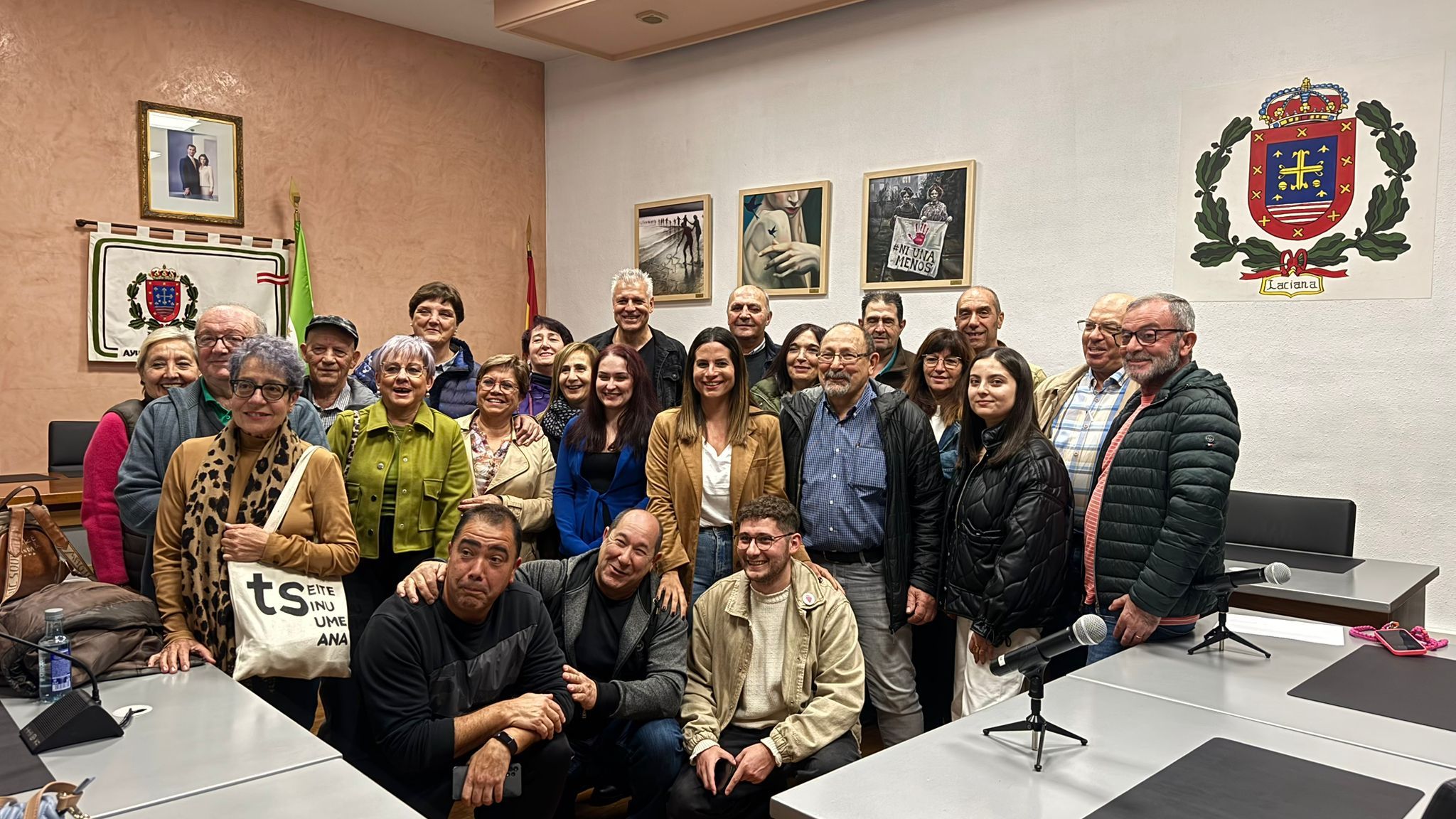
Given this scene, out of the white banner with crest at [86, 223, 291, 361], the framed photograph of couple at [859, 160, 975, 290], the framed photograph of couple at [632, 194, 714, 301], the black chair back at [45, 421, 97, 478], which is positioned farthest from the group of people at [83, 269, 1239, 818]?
the white banner with crest at [86, 223, 291, 361]

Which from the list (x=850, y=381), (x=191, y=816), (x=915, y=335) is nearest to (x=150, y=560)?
(x=191, y=816)

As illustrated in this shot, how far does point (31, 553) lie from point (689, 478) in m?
1.83

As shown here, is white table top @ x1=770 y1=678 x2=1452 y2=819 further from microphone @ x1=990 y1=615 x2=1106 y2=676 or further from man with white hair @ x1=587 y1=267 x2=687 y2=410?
man with white hair @ x1=587 y1=267 x2=687 y2=410

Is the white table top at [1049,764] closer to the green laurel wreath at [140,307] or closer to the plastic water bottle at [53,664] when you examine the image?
the plastic water bottle at [53,664]

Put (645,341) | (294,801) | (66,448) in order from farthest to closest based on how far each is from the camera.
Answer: (66,448), (645,341), (294,801)

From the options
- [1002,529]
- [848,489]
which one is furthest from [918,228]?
[1002,529]

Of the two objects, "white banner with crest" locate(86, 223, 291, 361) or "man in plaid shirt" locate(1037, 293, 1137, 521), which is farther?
"white banner with crest" locate(86, 223, 291, 361)

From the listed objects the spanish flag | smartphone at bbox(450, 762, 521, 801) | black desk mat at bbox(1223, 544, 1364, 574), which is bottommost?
smartphone at bbox(450, 762, 521, 801)

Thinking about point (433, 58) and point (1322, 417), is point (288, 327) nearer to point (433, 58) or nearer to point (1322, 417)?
point (433, 58)

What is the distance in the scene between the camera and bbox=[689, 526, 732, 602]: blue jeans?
333 centimetres

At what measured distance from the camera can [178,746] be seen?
1.93 meters

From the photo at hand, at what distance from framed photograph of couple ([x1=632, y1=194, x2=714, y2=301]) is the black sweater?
420 centimetres

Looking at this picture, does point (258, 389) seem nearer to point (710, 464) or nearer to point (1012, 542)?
point (710, 464)

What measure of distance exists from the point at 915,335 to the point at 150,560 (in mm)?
4104
